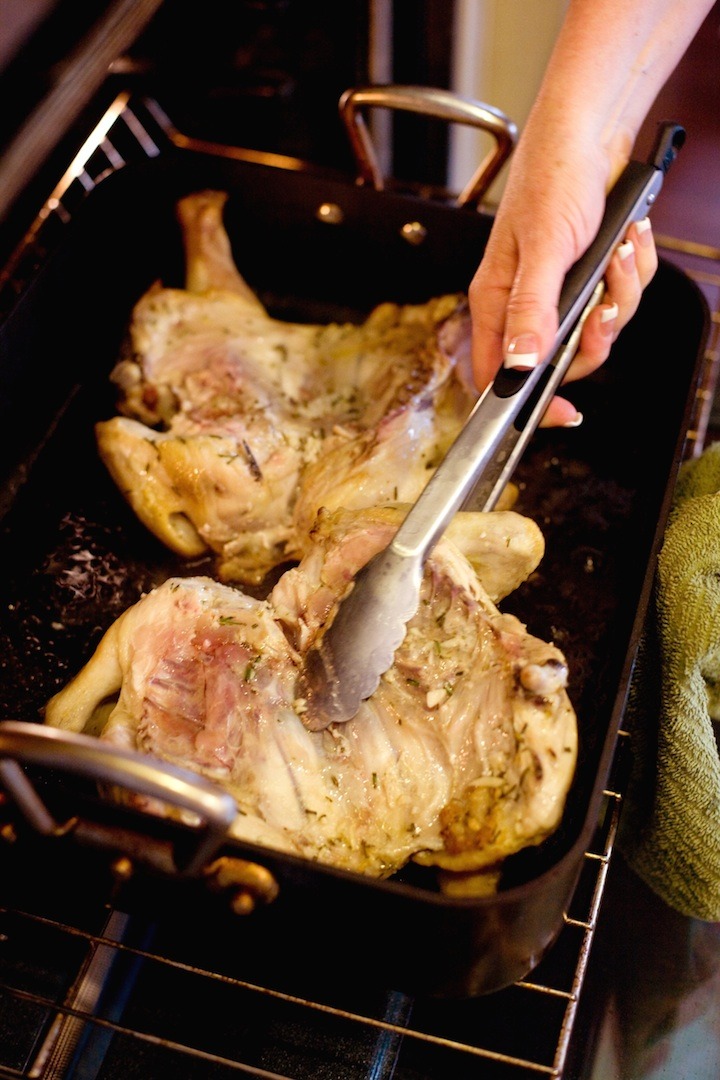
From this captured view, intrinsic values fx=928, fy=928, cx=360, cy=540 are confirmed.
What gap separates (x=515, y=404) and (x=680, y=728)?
599 millimetres

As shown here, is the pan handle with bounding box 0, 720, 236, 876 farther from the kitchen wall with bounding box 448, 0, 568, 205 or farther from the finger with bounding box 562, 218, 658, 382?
the kitchen wall with bounding box 448, 0, 568, 205

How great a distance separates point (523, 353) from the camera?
5.06ft

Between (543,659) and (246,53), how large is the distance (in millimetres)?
2549

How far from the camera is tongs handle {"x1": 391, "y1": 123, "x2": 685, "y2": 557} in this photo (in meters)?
1.40

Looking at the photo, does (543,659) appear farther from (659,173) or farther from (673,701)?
(659,173)

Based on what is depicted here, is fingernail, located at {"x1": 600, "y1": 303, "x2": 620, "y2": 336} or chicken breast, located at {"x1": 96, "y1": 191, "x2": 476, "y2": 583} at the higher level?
fingernail, located at {"x1": 600, "y1": 303, "x2": 620, "y2": 336}

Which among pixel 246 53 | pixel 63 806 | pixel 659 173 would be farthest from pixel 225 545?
pixel 246 53

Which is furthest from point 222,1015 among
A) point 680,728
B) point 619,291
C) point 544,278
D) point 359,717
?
point 619,291

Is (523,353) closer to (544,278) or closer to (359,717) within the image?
(544,278)

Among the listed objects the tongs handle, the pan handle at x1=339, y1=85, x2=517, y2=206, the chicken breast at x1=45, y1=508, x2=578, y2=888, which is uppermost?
the pan handle at x1=339, y1=85, x2=517, y2=206

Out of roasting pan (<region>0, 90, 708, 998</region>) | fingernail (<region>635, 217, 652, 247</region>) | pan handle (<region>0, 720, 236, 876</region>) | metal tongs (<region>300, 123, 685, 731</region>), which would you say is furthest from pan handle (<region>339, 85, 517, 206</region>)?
pan handle (<region>0, 720, 236, 876</region>)

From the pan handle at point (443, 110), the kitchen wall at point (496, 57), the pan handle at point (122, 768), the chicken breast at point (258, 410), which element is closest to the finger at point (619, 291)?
the chicken breast at point (258, 410)

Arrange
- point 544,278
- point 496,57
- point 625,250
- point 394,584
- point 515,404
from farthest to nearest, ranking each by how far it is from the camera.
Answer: point 496,57 → point 625,250 → point 544,278 → point 515,404 → point 394,584

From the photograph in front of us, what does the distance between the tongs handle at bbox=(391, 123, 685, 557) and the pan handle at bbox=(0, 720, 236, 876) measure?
498mm
